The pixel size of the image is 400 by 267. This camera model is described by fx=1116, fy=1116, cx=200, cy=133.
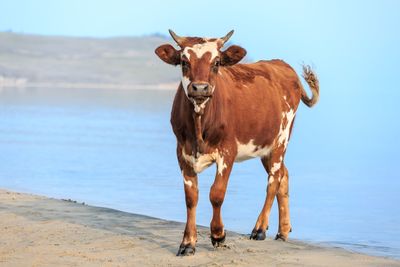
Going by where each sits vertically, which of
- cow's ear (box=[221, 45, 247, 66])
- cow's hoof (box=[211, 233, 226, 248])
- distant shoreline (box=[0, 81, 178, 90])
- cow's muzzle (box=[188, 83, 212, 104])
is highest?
distant shoreline (box=[0, 81, 178, 90])

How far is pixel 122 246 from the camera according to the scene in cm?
1090

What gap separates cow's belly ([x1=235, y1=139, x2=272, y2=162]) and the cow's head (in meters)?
0.96

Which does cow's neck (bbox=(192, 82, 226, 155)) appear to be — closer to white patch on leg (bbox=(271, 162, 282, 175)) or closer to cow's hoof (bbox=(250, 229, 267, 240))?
cow's hoof (bbox=(250, 229, 267, 240))

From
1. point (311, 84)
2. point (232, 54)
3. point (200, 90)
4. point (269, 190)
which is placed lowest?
point (269, 190)

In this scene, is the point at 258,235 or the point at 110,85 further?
the point at 110,85

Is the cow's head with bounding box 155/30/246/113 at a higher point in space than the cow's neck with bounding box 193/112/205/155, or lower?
higher

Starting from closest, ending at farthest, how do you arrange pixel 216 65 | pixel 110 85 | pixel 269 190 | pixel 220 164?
pixel 216 65
pixel 220 164
pixel 269 190
pixel 110 85

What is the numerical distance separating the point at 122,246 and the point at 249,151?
5.74 feet

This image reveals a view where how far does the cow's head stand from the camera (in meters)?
10.2

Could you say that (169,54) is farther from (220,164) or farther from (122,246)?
(122,246)

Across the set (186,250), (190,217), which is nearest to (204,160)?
(190,217)

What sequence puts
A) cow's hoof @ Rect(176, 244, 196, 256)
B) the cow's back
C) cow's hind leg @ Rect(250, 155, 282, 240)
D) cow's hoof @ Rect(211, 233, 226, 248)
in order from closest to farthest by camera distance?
cow's hoof @ Rect(176, 244, 196, 256) → cow's hoof @ Rect(211, 233, 226, 248) → the cow's back → cow's hind leg @ Rect(250, 155, 282, 240)

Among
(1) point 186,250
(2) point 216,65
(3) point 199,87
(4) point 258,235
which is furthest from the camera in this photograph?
(4) point 258,235

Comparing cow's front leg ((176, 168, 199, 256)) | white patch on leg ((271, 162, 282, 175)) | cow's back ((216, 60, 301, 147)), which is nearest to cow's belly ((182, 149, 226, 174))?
cow's front leg ((176, 168, 199, 256))
